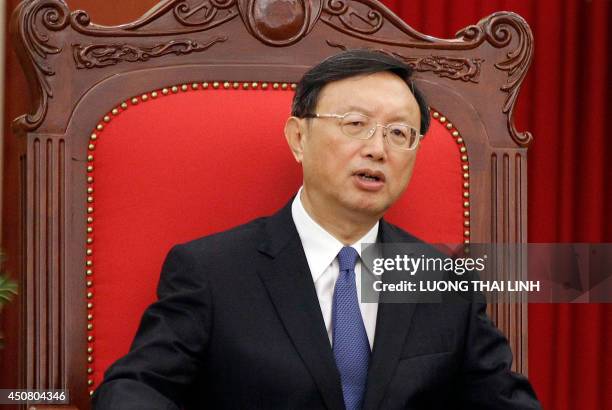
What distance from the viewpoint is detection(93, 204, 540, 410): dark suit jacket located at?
4.63 ft

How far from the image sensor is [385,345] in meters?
1.48

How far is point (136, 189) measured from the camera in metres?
1.67

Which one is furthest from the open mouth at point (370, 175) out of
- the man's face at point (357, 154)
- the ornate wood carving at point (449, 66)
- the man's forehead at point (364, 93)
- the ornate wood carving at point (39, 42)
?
the ornate wood carving at point (39, 42)

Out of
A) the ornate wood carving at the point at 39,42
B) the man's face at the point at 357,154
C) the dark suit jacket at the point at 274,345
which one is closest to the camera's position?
the dark suit jacket at the point at 274,345

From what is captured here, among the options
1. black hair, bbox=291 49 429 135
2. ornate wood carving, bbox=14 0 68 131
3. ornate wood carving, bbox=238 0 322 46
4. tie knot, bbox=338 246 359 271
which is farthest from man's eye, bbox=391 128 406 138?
ornate wood carving, bbox=14 0 68 131

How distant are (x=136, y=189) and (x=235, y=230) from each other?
0.72 ft

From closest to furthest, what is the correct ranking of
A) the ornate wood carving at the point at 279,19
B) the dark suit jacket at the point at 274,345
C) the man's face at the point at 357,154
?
the dark suit jacket at the point at 274,345
the man's face at the point at 357,154
the ornate wood carving at the point at 279,19

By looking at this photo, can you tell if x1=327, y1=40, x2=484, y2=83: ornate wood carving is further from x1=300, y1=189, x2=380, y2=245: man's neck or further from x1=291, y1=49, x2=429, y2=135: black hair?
x1=300, y1=189, x2=380, y2=245: man's neck

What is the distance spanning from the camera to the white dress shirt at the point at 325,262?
1.53 meters

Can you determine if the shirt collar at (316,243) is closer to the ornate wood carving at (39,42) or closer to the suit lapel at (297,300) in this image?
the suit lapel at (297,300)

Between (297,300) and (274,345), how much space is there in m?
0.09

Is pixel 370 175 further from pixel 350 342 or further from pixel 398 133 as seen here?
pixel 350 342

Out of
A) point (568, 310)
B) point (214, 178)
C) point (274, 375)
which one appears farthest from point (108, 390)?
point (568, 310)

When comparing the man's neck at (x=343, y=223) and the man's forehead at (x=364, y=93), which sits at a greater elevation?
the man's forehead at (x=364, y=93)
